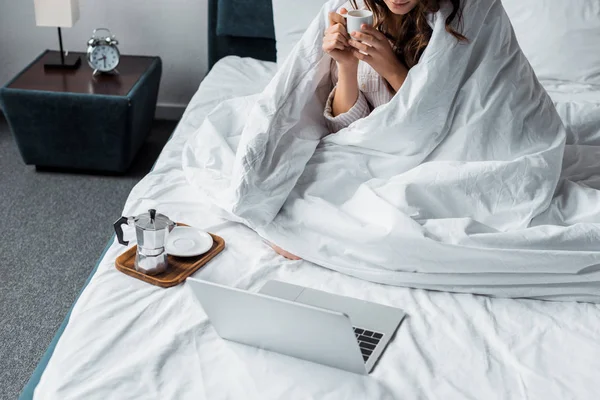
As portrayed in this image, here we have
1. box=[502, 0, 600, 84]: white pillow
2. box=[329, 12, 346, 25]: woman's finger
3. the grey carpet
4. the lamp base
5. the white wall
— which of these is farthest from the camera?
the white wall

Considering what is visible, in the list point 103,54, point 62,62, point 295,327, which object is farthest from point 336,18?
point 62,62

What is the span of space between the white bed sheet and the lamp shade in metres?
1.45

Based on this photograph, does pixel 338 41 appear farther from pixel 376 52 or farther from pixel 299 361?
pixel 299 361

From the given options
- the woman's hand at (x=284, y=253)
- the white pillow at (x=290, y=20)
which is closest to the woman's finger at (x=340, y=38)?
the woman's hand at (x=284, y=253)

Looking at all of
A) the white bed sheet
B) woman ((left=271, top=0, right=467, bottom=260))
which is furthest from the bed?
woman ((left=271, top=0, right=467, bottom=260))

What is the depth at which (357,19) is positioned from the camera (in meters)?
1.59

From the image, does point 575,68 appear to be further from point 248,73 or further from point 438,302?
point 438,302

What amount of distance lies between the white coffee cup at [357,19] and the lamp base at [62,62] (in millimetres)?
1637

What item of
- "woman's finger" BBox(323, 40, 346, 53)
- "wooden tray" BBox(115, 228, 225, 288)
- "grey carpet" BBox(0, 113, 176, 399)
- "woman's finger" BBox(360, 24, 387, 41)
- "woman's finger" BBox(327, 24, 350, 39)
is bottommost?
"grey carpet" BBox(0, 113, 176, 399)

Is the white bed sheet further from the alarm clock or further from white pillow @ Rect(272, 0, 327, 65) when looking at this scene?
the alarm clock

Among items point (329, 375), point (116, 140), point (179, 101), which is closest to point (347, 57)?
point (329, 375)

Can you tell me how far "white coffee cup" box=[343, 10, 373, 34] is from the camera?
5.23 ft

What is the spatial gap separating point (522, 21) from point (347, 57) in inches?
42.0

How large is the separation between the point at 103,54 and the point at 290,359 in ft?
6.25
